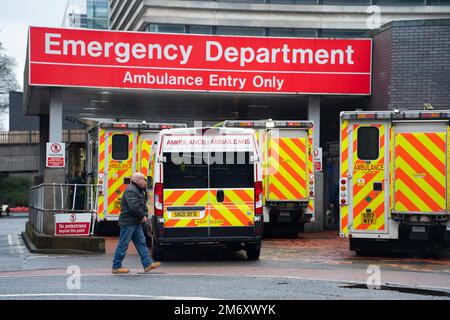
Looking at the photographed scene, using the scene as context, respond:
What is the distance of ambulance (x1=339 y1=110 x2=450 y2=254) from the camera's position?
17.2 m

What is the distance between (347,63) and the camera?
87.2 feet

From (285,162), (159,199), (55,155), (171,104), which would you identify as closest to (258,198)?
(159,199)

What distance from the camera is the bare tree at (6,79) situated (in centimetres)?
7500

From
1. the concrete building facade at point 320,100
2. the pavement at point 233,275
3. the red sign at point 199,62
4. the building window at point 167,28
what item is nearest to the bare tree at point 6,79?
the building window at point 167,28

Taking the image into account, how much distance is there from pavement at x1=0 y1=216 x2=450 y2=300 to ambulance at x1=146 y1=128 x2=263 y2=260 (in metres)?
0.55

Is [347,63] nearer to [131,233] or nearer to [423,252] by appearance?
[423,252]

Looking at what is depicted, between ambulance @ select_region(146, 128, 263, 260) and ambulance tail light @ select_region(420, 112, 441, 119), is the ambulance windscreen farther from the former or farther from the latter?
ambulance tail light @ select_region(420, 112, 441, 119)

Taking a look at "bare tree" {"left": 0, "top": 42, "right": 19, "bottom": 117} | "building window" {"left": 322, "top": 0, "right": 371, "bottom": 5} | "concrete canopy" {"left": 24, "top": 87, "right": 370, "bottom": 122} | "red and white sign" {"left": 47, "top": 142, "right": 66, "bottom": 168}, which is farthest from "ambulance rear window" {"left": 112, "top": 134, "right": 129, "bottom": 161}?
"bare tree" {"left": 0, "top": 42, "right": 19, "bottom": 117}

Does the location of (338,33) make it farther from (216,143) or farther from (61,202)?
(216,143)

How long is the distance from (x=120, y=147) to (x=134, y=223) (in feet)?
31.4

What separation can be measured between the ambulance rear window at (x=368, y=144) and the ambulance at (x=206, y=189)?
2.38 m
